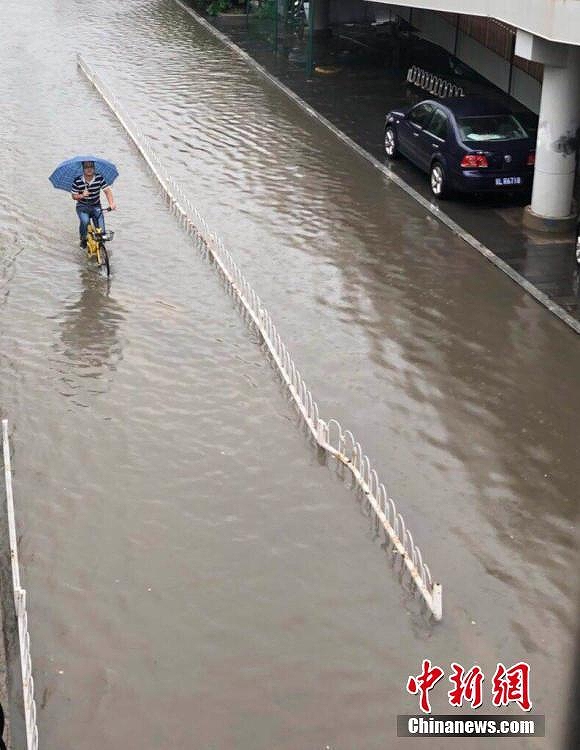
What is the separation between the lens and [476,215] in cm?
1775

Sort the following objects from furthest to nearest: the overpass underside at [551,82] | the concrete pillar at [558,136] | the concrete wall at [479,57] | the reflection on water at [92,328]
Result: the concrete wall at [479,57], the concrete pillar at [558,136], the overpass underside at [551,82], the reflection on water at [92,328]

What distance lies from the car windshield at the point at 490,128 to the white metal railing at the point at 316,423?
4307 mm

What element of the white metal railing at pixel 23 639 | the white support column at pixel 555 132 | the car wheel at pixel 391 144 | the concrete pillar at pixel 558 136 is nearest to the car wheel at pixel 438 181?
the white support column at pixel 555 132

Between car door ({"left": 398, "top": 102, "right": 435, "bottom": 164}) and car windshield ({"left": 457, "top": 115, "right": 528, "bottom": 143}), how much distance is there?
94cm

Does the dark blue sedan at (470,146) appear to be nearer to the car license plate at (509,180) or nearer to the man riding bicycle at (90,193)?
the car license plate at (509,180)

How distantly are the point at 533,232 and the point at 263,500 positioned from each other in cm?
816

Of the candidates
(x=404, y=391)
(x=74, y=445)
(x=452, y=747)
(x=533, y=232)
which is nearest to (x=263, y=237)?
(x=533, y=232)

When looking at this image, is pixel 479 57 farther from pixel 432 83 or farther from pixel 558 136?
pixel 558 136

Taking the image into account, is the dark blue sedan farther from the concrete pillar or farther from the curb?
the concrete pillar

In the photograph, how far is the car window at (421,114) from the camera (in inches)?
749

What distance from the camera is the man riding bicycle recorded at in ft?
50.3

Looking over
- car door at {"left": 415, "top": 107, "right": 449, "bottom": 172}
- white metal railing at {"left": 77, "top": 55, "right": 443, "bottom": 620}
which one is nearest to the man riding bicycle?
white metal railing at {"left": 77, "top": 55, "right": 443, "bottom": 620}

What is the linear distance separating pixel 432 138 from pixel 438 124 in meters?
0.25

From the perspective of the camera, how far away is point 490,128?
59.7 ft
